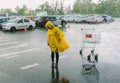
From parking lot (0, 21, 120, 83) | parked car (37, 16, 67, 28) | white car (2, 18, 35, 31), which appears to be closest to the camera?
parking lot (0, 21, 120, 83)

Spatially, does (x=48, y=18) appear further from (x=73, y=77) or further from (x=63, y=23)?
(x=73, y=77)

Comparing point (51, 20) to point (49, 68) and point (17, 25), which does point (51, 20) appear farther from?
point (49, 68)

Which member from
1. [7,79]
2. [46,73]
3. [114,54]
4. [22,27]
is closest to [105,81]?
[46,73]

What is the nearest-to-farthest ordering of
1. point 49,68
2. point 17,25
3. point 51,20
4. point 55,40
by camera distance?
point 55,40 < point 49,68 < point 17,25 < point 51,20

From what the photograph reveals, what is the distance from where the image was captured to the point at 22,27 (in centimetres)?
2942

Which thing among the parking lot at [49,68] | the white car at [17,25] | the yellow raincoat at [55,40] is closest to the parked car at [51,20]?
the white car at [17,25]

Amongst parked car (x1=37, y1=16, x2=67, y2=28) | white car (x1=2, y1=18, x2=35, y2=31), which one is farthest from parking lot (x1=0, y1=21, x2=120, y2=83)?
parked car (x1=37, y1=16, x2=67, y2=28)

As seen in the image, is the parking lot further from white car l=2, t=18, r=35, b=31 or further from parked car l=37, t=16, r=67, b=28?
parked car l=37, t=16, r=67, b=28

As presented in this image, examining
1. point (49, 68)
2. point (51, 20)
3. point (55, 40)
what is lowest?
point (51, 20)

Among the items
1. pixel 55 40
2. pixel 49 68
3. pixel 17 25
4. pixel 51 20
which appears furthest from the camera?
pixel 51 20

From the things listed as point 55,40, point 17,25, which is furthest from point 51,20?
point 55,40

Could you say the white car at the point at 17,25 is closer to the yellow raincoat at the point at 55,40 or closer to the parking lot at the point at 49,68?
the parking lot at the point at 49,68

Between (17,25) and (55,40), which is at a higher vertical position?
(55,40)

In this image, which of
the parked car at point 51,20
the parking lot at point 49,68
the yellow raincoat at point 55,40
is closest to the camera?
the parking lot at point 49,68
